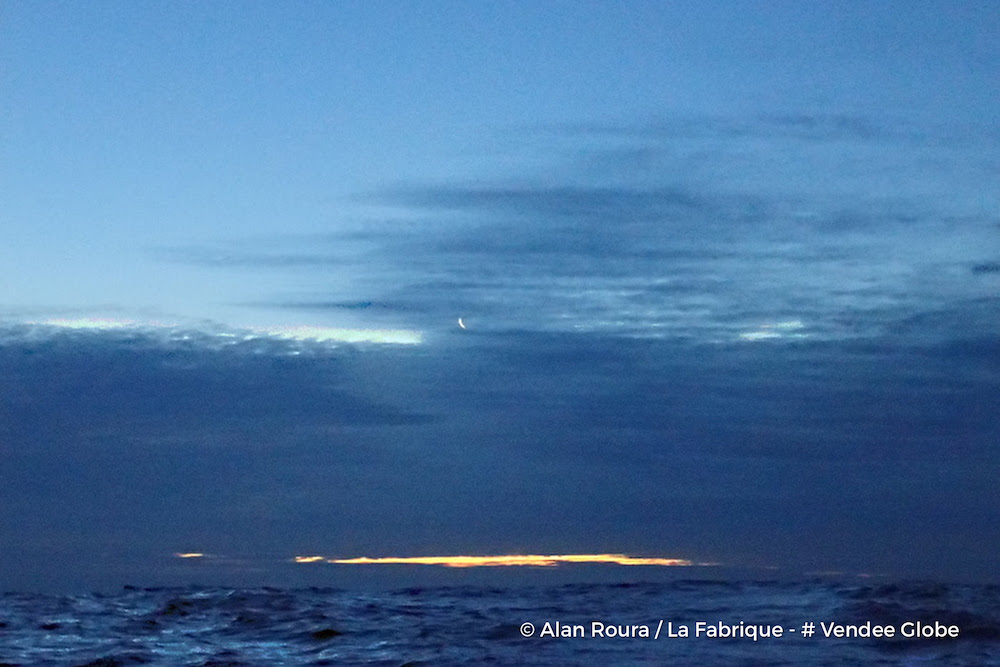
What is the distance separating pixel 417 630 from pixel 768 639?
9498 mm

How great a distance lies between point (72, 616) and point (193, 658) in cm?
1155

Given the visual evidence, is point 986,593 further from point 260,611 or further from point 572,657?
point 260,611

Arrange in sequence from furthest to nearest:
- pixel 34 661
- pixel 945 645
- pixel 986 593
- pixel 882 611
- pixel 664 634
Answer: pixel 986 593, pixel 882 611, pixel 664 634, pixel 945 645, pixel 34 661

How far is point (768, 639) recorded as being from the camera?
2745 centimetres

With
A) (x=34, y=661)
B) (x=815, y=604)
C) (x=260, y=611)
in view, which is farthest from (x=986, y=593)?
(x=34, y=661)

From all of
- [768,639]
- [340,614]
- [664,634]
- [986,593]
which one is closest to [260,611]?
[340,614]

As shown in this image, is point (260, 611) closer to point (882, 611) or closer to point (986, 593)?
point (882, 611)

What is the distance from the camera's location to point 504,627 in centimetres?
3133

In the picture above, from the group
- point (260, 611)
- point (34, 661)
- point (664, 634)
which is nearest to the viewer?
point (34, 661)

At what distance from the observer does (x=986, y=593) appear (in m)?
41.0

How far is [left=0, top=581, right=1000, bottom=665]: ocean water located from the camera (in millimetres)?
24922

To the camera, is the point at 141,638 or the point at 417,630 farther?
the point at 417,630

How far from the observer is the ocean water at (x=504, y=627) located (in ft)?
81.8

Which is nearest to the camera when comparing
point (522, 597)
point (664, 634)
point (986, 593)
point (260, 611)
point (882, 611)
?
point (664, 634)
